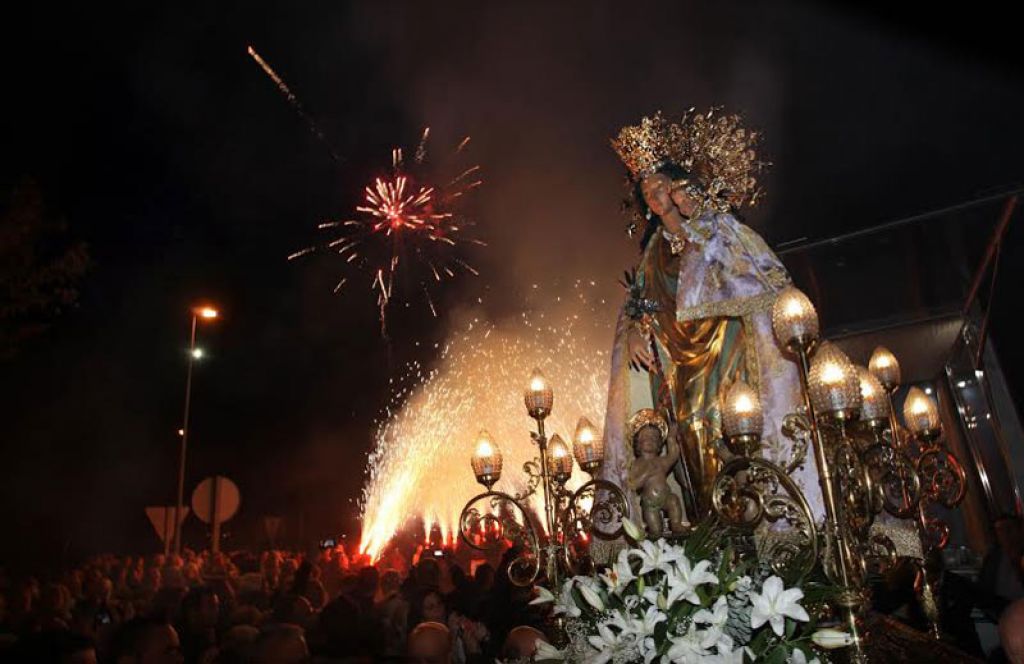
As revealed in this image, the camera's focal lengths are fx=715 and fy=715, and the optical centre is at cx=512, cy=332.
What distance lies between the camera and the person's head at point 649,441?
20.0 feet

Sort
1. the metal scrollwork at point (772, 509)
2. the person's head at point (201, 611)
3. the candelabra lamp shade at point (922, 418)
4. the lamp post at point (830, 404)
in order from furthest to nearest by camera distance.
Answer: the person's head at point (201, 611) < the candelabra lamp shade at point (922, 418) < the metal scrollwork at point (772, 509) < the lamp post at point (830, 404)

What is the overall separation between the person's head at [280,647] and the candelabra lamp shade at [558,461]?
246cm

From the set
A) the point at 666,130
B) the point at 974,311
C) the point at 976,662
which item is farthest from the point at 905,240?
the point at 976,662

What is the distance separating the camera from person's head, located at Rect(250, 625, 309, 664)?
4.61 meters

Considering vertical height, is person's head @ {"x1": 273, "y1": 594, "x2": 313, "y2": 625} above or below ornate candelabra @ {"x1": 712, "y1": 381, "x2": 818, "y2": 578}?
below

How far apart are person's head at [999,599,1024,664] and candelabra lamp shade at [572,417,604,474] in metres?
3.30

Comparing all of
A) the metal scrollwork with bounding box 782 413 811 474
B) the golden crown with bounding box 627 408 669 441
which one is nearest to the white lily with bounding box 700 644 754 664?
the metal scrollwork with bounding box 782 413 811 474

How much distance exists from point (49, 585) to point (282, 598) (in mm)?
3113

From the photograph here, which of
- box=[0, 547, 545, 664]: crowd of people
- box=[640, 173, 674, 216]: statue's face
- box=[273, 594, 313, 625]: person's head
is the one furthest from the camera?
box=[273, 594, 313, 625]: person's head

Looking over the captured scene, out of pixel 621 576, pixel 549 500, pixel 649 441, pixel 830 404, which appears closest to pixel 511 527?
pixel 549 500

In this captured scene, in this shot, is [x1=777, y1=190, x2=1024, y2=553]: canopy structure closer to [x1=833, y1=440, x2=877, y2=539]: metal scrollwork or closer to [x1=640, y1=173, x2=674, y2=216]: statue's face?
[x1=640, y1=173, x2=674, y2=216]: statue's face

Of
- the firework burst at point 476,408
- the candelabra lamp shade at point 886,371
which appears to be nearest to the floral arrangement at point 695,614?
the candelabra lamp shade at point 886,371

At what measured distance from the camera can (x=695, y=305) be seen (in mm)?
5895

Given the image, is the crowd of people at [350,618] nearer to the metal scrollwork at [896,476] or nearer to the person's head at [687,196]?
the metal scrollwork at [896,476]
